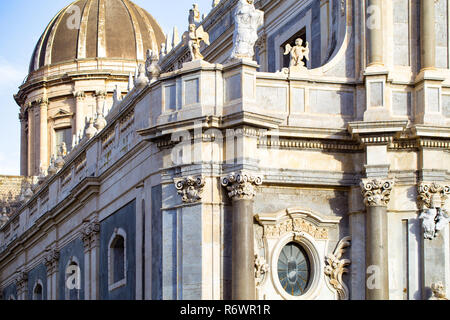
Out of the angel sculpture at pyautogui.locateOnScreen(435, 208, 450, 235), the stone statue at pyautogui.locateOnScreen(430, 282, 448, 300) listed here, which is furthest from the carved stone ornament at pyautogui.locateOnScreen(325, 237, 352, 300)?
the angel sculpture at pyautogui.locateOnScreen(435, 208, 450, 235)

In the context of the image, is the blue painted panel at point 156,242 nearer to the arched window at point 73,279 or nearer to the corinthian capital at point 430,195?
the corinthian capital at point 430,195

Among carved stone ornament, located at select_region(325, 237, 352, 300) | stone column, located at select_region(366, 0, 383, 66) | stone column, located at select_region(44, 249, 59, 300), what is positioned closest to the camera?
carved stone ornament, located at select_region(325, 237, 352, 300)

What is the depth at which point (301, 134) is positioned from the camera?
108ft

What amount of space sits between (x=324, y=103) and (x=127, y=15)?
40.1m

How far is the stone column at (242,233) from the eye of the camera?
Result: 3123 cm

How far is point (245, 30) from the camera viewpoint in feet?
109

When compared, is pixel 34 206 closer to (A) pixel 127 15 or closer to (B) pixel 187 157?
(B) pixel 187 157

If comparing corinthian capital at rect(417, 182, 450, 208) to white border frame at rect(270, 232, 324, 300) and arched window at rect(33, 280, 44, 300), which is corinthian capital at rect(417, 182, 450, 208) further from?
arched window at rect(33, 280, 44, 300)

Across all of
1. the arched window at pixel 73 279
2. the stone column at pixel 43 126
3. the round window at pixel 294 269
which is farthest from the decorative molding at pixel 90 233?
the stone column at pixel 43 126

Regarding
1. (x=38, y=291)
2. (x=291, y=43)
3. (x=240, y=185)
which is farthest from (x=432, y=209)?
(x=38, y=291)

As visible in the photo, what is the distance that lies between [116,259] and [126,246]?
1890mm

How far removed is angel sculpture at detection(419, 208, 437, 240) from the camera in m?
32.8

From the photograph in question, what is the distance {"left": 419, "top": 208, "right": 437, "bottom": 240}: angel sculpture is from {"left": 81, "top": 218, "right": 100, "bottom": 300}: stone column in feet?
35.7
